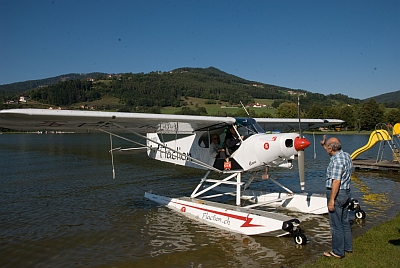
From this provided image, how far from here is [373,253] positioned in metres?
5.40

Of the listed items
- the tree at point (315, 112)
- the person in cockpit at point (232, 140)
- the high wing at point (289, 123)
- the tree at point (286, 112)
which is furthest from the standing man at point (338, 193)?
the tree at point (315, 112)

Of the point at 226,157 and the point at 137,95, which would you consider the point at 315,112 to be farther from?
the point at 226,157

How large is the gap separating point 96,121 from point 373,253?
638cm

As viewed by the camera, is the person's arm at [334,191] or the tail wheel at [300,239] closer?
the person's arm at [334,191]

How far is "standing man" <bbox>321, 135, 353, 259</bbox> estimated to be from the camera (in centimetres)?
494

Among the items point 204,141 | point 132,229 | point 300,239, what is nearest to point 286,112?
point 204,141

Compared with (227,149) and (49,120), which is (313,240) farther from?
(49,120)

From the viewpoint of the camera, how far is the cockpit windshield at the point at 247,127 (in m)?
8.77

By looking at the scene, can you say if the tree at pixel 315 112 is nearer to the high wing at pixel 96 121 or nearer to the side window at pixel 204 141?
the side window at pixel 204 141

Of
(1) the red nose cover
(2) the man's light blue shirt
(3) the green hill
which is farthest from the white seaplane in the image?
(3) the green hill

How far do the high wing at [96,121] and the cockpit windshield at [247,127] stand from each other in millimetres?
213

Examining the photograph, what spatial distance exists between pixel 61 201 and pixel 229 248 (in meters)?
7.25

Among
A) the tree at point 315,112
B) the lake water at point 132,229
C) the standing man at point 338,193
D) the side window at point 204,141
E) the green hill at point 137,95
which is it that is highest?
the green hill at point 137,95

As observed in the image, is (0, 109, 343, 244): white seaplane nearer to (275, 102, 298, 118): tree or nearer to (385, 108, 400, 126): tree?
(275, 102, 298, 118): tree
